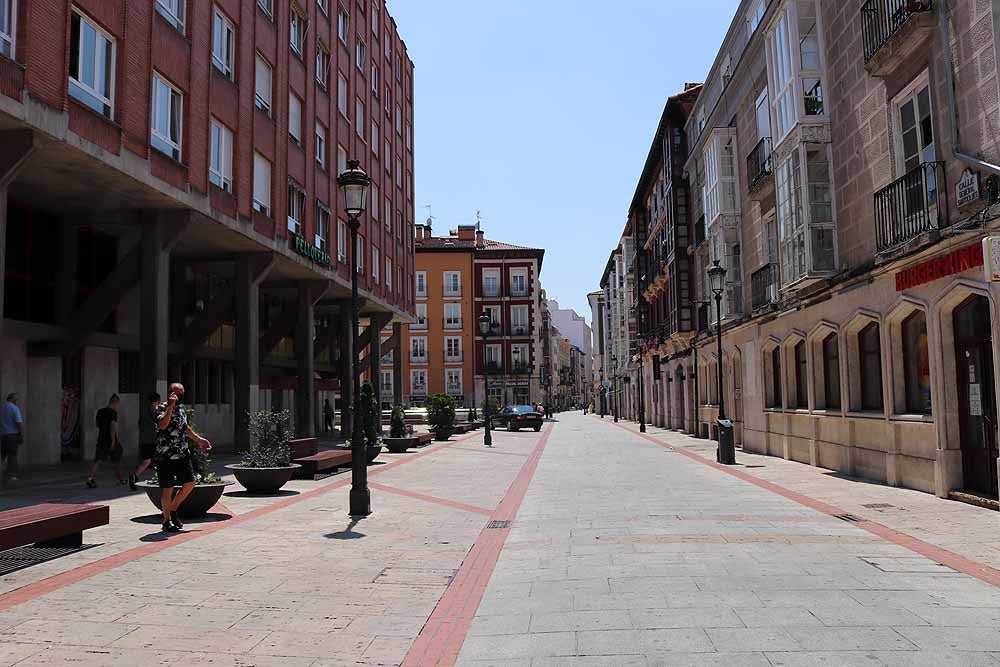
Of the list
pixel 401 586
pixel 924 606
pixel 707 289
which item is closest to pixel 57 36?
pixel 401 586

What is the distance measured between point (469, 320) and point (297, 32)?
48203 millimetres

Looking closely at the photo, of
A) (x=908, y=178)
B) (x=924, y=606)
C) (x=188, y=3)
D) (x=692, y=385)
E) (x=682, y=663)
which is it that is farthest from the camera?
(x=692, y=385)

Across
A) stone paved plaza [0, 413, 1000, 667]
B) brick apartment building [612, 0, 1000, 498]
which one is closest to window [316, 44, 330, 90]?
brick apartment building [612, 0, 1000, 498]

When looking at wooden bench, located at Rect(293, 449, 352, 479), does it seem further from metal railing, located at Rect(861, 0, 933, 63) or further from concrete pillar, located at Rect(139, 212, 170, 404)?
metal railing, located at Rect(861, 0, 933, 63)

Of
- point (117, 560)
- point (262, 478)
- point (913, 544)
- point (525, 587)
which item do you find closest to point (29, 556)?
point (117, 560)

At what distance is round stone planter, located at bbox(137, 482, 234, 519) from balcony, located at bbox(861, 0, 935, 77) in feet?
40.4

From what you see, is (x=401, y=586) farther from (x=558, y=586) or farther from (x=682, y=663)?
(x=682, y=663)

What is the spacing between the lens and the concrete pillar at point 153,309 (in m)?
18.1

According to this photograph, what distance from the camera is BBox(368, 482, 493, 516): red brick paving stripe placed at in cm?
1228

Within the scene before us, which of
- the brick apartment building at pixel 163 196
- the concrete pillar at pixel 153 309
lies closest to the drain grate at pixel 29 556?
the brick apartment building at pixel 163 196

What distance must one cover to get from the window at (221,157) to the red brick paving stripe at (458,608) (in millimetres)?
14281

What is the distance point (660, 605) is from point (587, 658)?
1.41 m

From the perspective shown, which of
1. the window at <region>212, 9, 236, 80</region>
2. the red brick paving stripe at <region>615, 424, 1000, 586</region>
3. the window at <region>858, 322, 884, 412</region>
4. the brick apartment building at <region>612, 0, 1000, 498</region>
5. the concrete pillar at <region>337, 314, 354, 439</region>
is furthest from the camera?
the concrete pillar at <region>337, 314, 354, 439</region>

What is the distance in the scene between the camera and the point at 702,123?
32.8m
